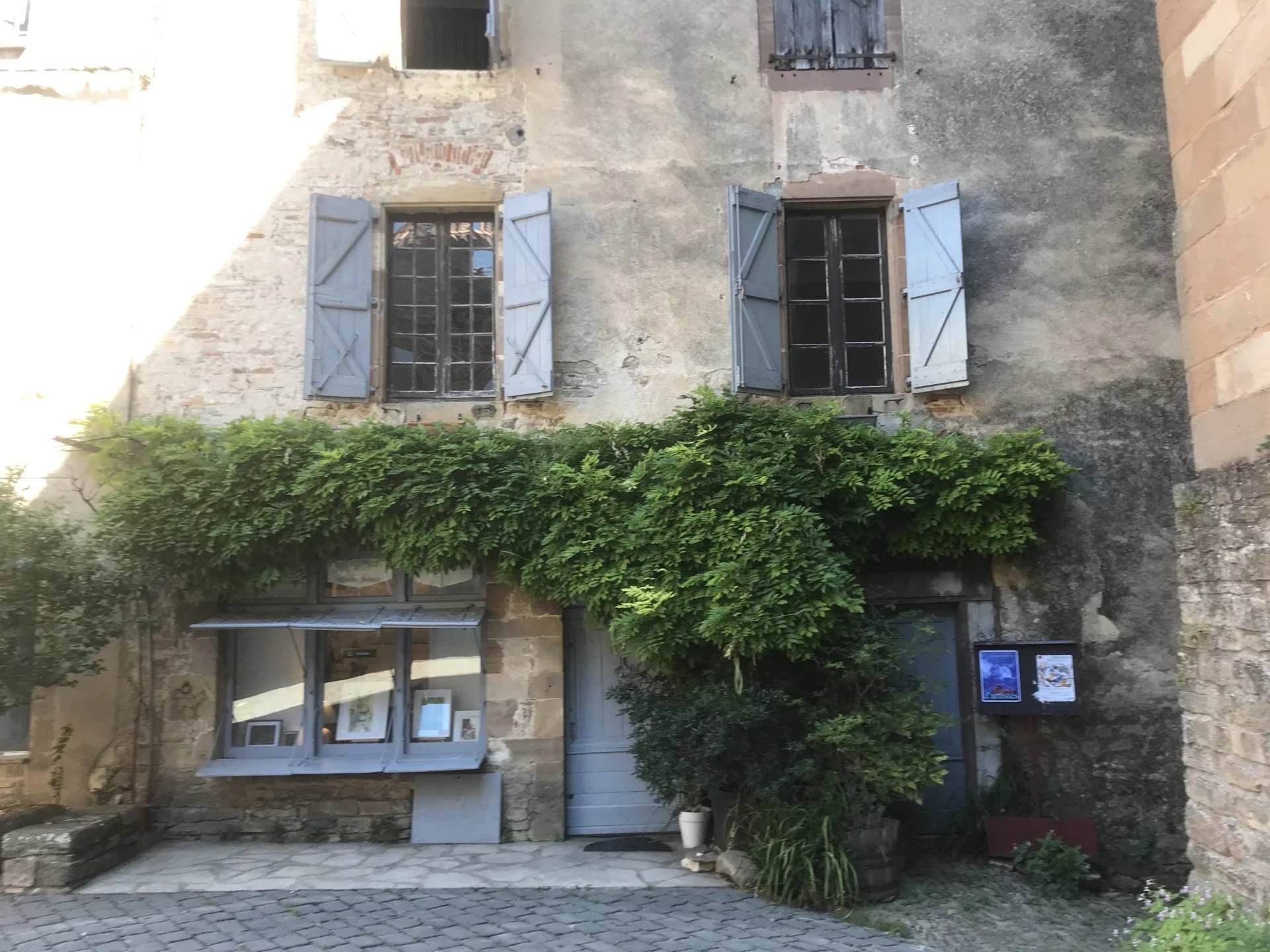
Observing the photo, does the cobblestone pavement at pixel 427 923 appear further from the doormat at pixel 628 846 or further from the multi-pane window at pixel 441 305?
the multi-pane window at pixel 441 305

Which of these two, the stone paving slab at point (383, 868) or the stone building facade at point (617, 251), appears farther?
the stone building facade at point (617, 251)

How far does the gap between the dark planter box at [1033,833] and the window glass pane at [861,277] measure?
404 centimetres

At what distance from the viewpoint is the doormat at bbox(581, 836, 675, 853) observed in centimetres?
645

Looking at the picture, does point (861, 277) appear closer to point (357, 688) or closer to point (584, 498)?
point (584, 498)

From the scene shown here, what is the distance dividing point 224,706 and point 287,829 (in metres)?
1.01

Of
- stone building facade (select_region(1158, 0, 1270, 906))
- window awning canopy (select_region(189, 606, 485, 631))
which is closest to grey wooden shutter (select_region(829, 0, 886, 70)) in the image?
stone building facade (select_region(1158, 0, 1270, 906))

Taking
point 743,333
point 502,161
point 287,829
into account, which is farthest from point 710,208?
point 287,829

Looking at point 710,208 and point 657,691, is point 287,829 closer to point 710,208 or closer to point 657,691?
point 657,691

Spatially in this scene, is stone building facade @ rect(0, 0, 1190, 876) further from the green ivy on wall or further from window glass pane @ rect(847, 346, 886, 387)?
the green ivy on wall

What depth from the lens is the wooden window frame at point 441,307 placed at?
7238 millimetres

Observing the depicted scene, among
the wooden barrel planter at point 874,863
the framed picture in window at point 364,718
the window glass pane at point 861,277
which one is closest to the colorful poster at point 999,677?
the wooden barrel planter at point 874,863

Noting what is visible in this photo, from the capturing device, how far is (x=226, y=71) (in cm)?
732

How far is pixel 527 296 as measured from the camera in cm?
707

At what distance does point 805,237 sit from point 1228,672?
445cm
